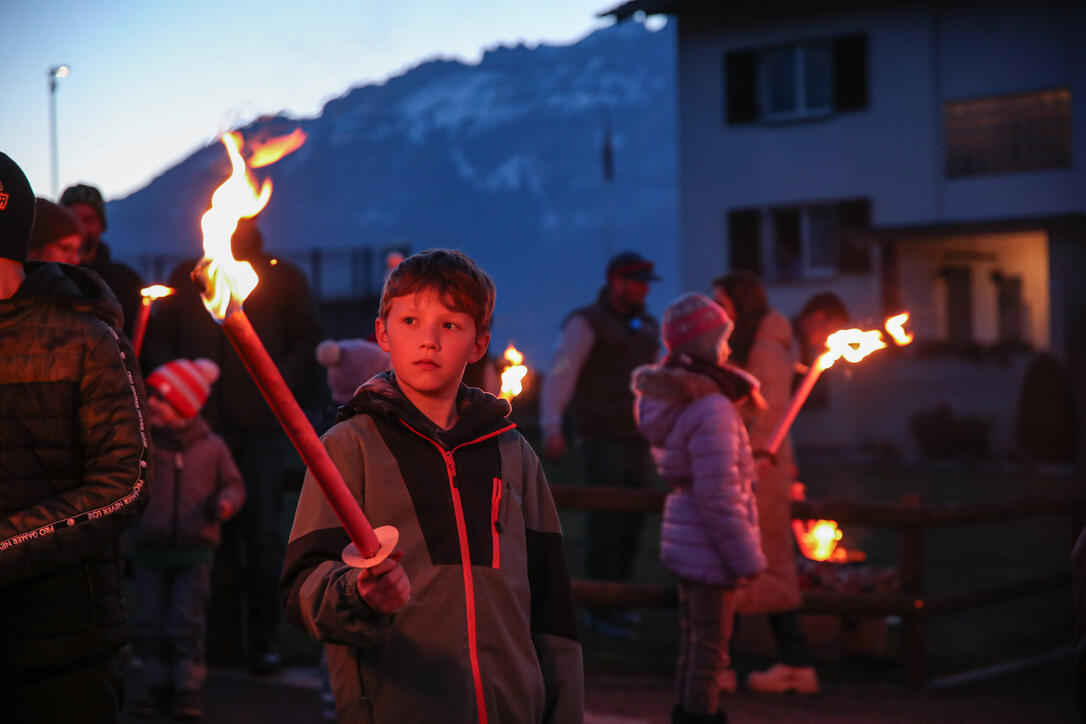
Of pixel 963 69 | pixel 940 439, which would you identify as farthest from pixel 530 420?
pixel 963 69

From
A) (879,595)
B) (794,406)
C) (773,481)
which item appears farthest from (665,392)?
(879,595)

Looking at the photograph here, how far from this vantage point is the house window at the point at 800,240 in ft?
87.1

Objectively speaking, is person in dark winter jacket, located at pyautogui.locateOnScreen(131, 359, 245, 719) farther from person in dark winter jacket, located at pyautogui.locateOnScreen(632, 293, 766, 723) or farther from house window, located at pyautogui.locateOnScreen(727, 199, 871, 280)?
house window, located at pyautogui.locateOnScreen(727, 199, 871, 280)

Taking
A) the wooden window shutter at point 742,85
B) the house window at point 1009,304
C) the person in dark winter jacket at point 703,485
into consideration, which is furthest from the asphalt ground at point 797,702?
the wooden window shutter at point 742,85

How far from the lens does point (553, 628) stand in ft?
9.73

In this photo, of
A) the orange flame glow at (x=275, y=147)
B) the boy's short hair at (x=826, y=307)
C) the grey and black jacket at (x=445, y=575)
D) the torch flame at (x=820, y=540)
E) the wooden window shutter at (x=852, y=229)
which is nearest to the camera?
the orange flame glow at (x=275, y=147)

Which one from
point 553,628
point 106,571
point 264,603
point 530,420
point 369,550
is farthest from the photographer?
point 530,420

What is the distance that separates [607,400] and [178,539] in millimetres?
3094

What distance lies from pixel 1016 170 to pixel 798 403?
21754 mm

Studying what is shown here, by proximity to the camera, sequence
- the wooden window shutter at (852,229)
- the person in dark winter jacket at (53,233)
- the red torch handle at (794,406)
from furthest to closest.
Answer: the wooden window shutter at (852,229) → the red torch handle at (794,406) → the person in dark winter jacket at (53,233)

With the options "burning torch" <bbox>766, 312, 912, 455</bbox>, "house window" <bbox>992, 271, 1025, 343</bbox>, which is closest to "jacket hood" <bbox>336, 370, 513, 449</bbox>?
"burning torch" <bbox>766, 312, 912, 455</bbox>

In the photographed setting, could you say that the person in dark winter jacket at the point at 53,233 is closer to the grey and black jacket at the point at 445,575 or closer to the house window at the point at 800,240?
the grey and black jacket at the point at 445,575

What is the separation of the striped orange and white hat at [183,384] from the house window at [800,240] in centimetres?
2124

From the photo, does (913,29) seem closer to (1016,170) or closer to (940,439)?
(1016,170)
